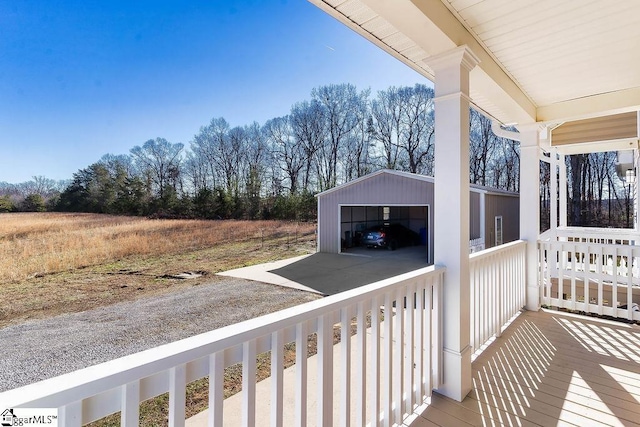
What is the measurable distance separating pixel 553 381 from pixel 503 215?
28.6ft

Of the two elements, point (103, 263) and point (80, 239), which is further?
point (103, 263)

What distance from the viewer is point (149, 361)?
705 mm

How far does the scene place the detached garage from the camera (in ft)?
26.5

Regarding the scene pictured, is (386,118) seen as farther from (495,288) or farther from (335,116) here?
(495,288)

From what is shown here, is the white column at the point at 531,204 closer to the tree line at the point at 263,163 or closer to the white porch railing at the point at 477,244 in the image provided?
the tree line at the point at 263,163

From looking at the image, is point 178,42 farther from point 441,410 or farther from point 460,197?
point 441,410

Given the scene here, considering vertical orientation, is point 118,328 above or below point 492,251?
below

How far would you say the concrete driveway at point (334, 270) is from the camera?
5.52 m

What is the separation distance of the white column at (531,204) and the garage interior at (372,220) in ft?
19.0

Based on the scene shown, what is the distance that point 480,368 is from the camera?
2.14m

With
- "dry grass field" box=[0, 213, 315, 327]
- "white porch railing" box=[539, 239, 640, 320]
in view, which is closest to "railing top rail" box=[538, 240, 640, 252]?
"white porch railing" box=[539, 239, 640, 320]

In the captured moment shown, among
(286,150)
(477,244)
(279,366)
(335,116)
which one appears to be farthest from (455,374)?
(335,116)

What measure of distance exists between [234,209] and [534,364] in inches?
215

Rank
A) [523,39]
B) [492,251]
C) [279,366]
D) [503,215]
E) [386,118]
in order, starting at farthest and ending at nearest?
[503,215] < [386,118] < [492,251] < [523,39] < [279,366]
